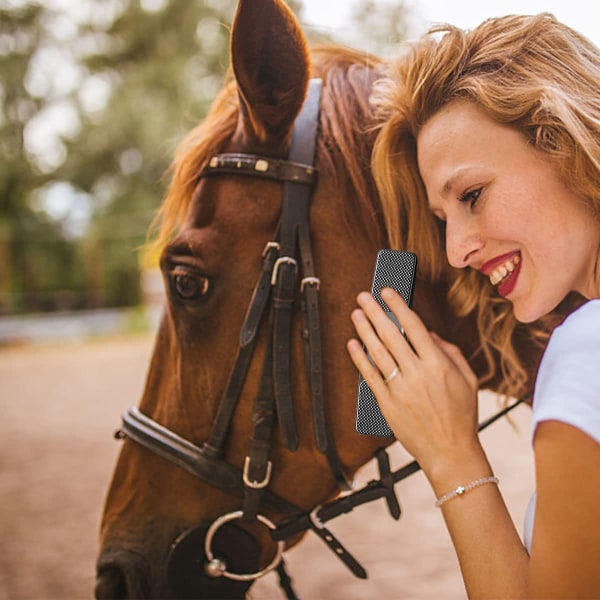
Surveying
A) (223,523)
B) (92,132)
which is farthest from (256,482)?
(92,132)

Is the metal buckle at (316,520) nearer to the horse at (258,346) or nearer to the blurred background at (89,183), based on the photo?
the horse at (258,346)

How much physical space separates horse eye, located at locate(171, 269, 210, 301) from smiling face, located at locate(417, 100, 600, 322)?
0.69 metres

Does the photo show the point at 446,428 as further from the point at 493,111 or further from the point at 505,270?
the point at 493,111

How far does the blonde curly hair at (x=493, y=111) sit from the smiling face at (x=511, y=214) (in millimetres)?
35

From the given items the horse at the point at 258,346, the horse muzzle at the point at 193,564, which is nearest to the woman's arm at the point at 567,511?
the horse at the point at 258,346

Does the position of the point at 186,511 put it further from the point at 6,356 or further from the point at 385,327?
the point at 6,356

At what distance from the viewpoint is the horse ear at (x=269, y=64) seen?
61.4 inches

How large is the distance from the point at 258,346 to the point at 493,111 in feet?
2.84

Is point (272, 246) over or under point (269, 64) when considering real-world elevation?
under

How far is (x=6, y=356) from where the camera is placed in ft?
49.5

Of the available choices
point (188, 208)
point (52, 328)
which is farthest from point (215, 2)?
point (188, 208)

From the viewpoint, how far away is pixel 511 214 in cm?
134

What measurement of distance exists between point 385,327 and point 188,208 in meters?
0.74

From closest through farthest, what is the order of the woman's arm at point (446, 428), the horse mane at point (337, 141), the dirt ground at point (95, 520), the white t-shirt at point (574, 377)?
the white t-shirt at point (574, 377) < the woman's arm at point (446, 428) < the horse mane at point (337, 141) < the dirt ground at point (95, 520)
